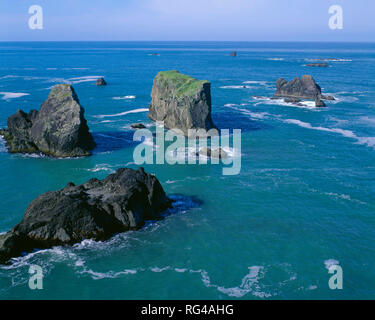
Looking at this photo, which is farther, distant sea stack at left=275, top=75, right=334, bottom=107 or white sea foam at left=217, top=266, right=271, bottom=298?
distant sea stack at left=275, top=75, right=334, bottom=107

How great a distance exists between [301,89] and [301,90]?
1.30 feet

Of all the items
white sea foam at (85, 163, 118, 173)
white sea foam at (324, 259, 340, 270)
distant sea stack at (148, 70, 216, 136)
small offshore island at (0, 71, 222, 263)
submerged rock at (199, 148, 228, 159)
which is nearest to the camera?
white sea foam at (324, 259, 340, 270)

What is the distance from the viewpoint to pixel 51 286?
135 ft

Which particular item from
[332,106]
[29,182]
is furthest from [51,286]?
[332,106]

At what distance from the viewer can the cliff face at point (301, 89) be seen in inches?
5679

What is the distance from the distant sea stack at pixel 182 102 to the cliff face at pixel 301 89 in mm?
59800

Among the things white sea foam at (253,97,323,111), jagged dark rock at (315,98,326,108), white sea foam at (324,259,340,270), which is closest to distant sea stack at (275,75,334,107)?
white sea foam at (253,97,323,111)

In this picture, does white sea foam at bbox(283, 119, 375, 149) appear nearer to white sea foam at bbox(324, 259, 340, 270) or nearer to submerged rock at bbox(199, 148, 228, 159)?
submerged rock at bbox(199, 148, 228, 159)

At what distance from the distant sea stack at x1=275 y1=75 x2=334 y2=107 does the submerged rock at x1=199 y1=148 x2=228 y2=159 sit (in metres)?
70.5

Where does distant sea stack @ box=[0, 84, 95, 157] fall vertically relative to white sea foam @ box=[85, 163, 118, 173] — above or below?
above

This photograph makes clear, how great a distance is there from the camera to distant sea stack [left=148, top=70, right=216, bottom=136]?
319 feet

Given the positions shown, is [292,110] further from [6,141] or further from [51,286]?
[51,286]

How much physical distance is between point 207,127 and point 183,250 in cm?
5424

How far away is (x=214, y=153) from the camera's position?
269ft
